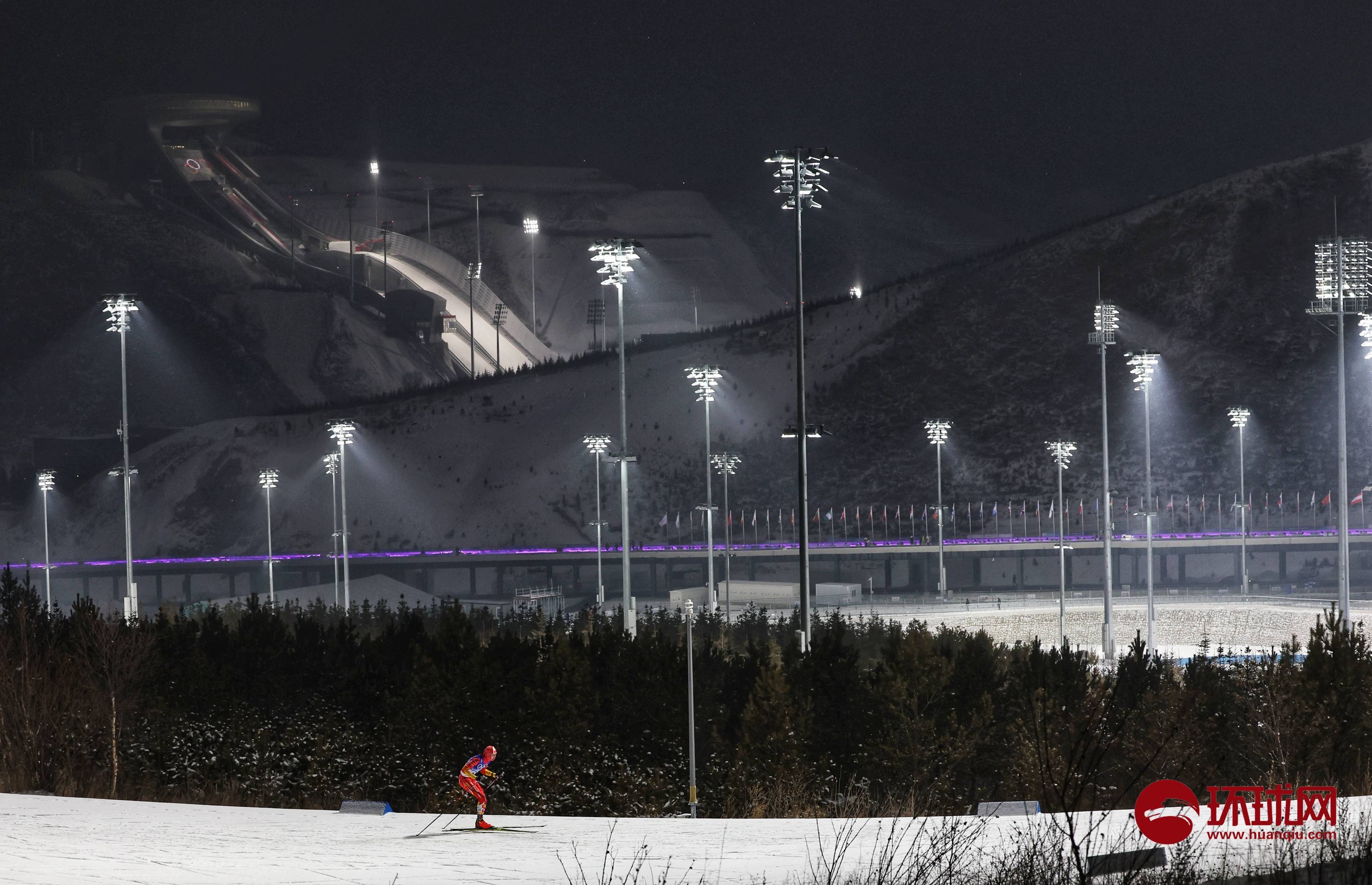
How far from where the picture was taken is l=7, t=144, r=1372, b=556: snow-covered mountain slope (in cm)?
11875

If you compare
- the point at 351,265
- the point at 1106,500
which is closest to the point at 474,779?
the point at 1106,500

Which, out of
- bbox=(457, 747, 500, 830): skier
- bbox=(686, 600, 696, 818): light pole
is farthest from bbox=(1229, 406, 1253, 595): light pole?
bbox=(457, 747, 500, 830): skier

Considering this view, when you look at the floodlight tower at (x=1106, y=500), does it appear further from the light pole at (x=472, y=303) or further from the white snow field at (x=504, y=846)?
the light pole at (x=472, y=303)

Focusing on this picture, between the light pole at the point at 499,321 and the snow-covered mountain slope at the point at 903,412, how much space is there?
3764 centimetres

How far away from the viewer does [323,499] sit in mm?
122312

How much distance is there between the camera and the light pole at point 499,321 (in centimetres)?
17962

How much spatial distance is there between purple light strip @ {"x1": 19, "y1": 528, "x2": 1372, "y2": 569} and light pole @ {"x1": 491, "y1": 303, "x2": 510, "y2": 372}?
7840 cm

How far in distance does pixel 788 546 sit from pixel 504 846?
71948 mm

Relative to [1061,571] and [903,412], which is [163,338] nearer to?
[903,412]

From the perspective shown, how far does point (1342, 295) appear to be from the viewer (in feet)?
125

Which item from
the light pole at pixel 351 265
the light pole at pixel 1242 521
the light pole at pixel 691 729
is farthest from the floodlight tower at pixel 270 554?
the light pole at pixel 351 265

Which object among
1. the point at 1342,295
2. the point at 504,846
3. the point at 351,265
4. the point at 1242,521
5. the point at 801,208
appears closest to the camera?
the point at 504,846

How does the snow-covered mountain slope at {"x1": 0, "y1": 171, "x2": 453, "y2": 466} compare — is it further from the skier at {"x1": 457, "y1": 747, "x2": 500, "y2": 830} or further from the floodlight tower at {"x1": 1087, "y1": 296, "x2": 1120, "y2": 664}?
the skier at {"x1": 457, "y1": 747, "x2": 500, "y2": 830}

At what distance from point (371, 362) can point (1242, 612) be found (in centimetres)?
13429
